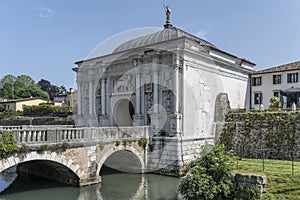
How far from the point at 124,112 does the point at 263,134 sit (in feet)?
34.0

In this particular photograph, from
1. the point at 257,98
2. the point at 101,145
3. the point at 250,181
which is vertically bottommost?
the point at 250,181

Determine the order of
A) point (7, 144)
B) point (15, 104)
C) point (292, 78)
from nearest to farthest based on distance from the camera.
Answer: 1. point (7, 144)
2. point (292, 78)
3. point (15, 104)

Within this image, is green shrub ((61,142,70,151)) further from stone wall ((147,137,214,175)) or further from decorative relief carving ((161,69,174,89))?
decorative relief carving ((161,69,174,89))

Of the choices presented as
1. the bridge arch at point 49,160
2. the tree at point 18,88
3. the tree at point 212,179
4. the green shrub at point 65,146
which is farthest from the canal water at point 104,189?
the tree at point 18,88

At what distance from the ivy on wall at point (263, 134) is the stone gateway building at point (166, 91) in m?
1.33

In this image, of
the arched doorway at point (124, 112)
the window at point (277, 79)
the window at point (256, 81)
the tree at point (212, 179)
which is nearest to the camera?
the tree at point (212, 179)

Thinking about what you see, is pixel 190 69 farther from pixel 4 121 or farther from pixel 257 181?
pixel 4 121

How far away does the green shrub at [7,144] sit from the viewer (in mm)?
9774

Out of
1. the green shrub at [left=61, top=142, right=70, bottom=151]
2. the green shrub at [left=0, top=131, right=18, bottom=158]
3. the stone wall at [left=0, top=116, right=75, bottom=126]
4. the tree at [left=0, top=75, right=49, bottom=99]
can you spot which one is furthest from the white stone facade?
the tree at [left=0, top=75, right=49, bottom=99]

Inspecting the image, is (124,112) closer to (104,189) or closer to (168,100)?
(168,100)

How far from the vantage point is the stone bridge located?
1066cm

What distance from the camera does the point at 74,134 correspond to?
41.1ft

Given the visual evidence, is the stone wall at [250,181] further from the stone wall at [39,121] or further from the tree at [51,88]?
the tree at [51,88]


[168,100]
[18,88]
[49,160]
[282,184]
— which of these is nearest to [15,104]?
[18,88]
